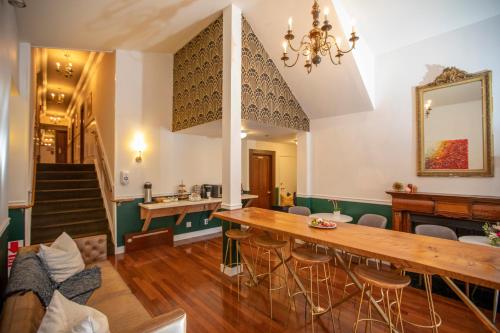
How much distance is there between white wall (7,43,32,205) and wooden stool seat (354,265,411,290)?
455 centimetres

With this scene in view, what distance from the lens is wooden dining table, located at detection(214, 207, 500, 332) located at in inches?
53.1

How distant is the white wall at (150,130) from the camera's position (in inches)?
166

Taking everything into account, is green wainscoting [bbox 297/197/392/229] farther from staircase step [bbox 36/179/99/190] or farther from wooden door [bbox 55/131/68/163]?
wooden door [bbox 55/131/68/163]

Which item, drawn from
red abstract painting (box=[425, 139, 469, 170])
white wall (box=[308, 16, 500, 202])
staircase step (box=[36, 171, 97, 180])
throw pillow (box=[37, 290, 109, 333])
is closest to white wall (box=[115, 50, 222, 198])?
staircase step (box=[36, 171, 97, 180])

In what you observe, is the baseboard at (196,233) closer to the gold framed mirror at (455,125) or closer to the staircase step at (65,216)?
the staircase step at (65,216)

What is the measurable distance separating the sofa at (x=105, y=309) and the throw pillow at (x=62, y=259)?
22 centimetres

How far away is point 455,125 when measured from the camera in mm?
3104

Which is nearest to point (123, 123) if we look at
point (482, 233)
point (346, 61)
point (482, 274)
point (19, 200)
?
point (19, 200)

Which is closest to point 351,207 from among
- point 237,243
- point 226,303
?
point 237,243

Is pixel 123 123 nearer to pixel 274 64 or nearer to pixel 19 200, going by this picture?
pixel 19 200

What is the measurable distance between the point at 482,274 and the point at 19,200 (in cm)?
514

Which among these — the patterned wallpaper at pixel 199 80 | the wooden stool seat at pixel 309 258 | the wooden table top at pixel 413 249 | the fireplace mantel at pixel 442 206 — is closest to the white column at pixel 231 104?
the patterned wallpaper at pixel 199 80

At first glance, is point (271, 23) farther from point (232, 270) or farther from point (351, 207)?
point (232, 270)

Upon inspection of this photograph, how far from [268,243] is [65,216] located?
3.97 metres
